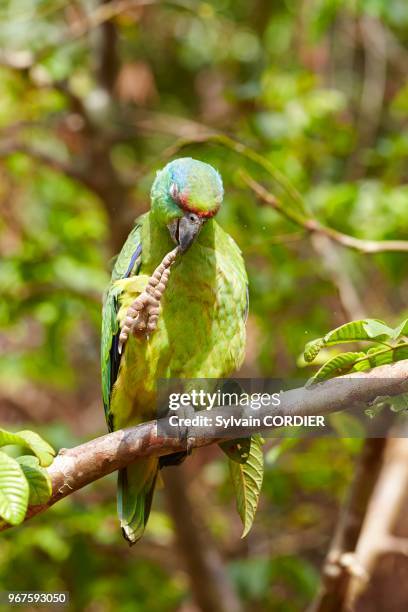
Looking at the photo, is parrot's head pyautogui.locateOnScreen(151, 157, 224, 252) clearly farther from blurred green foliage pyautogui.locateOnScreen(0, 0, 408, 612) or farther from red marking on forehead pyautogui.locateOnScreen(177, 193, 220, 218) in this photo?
blurred green foliage pyautogui.locateOnScreen(0, 0, 408, 612)

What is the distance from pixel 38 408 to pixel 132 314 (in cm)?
276

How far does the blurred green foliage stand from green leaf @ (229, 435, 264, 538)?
0.48 metres

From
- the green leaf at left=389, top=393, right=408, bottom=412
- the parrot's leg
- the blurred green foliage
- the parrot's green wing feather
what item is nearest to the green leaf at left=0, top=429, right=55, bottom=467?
the parrot's leg

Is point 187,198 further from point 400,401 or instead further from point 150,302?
point 400,401

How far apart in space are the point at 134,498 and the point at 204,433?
11.9 inches

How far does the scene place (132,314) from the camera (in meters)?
1.12

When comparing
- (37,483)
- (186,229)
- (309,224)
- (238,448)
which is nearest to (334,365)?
(238,448)

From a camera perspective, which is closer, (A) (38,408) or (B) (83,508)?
(B) (83,508)

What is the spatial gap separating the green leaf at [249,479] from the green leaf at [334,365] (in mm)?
120

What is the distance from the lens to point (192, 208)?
1074mm

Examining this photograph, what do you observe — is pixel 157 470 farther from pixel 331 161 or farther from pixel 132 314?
pixel 331 161

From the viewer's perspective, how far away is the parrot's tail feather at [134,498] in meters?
1.25

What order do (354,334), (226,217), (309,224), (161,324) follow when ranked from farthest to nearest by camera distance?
(309,224) < (226,217) < (161,324) < (354,334)

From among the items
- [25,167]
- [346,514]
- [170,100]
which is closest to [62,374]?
[25,167]
